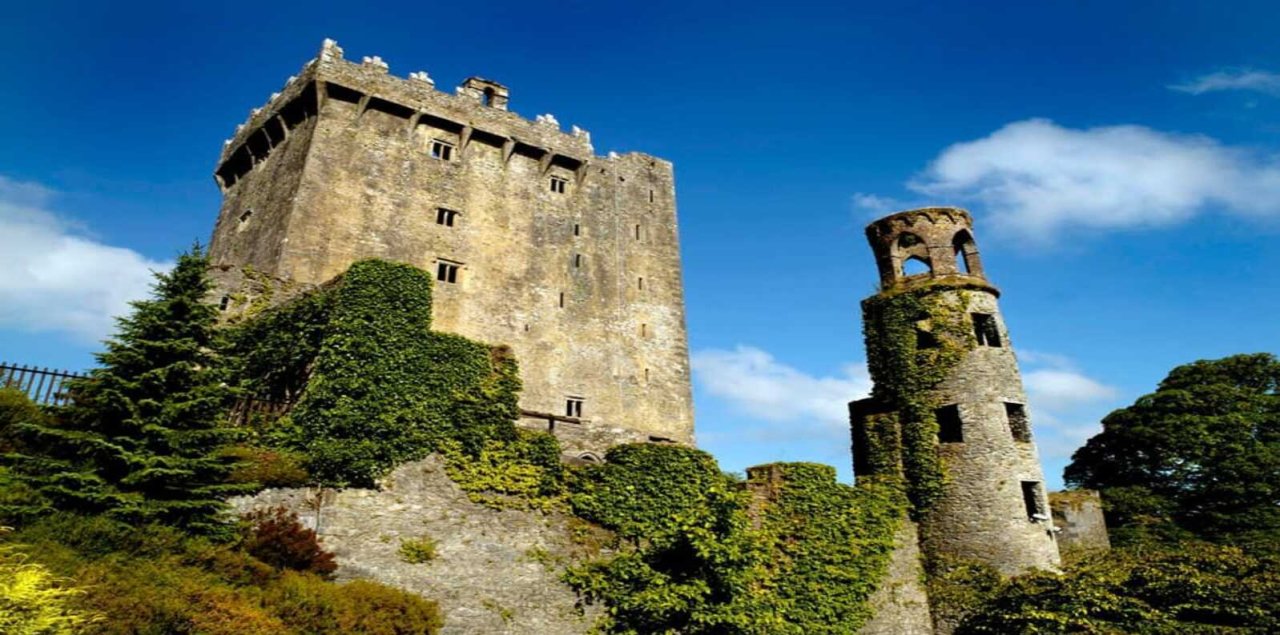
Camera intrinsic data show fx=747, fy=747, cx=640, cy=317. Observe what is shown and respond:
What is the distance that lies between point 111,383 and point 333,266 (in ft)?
49.8

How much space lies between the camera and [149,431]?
1381 centimetres

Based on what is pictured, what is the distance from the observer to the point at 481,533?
17.6 meters

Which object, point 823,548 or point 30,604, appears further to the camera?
point 823,548

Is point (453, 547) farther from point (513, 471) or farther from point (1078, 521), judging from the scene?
point (1078, 521)

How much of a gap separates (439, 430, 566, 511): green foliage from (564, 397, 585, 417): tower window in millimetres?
11991

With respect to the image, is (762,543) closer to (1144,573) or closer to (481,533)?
(481,533)

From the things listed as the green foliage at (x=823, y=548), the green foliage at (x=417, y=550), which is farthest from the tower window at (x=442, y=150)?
the green foliage at (x=417, y=550)

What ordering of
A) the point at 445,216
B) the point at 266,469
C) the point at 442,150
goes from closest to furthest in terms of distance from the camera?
the point at 266,469, the point at 445,216, the point at 442,150

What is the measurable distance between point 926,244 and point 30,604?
29.2 meters

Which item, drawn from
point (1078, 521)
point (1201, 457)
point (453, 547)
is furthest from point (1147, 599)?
point (1201, 457)

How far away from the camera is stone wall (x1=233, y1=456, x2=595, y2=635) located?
15.9 m

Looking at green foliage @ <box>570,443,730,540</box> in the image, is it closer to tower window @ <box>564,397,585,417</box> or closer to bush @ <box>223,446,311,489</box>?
bush @ <box>223,446,311,489</box>

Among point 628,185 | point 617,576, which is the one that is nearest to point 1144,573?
point 617,576

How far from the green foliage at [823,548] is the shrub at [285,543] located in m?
12.5
